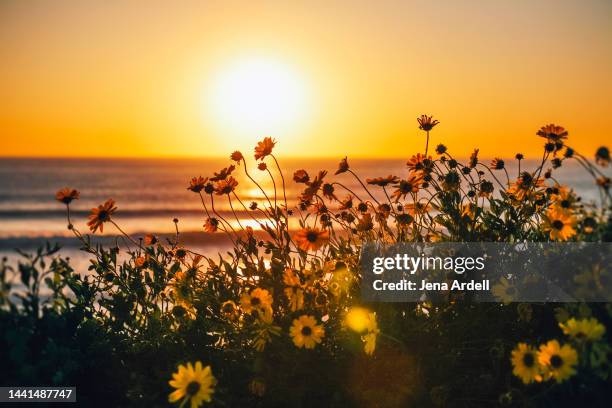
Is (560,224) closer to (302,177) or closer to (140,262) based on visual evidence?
(302,177)

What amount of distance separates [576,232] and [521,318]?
0.53m

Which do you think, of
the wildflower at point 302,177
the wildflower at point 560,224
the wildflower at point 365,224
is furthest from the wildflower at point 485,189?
the wildflower at point 302,177

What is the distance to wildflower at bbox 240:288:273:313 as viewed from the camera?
2.89 meters

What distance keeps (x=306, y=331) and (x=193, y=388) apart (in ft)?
1.95

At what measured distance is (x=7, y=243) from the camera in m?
20.1

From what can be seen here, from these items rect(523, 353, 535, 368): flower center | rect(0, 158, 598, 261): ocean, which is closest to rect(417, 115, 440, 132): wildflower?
rect(523, 353, 535, 368): flower center

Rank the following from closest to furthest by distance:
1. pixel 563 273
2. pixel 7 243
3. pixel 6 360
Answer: pixel 6 360 → pixel 563 273 → pixel 7 243

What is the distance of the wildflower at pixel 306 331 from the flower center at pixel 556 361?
1015 mm

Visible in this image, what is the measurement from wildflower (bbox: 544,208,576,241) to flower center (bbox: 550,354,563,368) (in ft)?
2.33

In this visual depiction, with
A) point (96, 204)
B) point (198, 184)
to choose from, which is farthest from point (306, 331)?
point (96, 204)

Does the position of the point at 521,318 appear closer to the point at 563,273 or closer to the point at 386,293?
the point at 563,273

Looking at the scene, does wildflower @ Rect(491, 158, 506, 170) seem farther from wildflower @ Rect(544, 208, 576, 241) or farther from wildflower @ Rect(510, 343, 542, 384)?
wildflower @ Rect(510, 343, 542, 384)

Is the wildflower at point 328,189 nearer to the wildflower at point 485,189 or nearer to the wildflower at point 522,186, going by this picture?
the wildflower at point 485,189

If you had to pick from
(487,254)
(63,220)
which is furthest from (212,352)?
(63,220)
